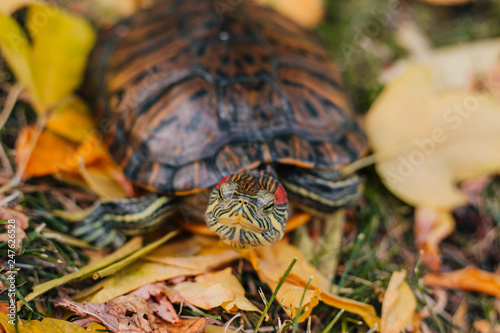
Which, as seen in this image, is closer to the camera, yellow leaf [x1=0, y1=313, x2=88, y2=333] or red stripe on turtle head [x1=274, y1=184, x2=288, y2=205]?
yellow leaf [x1=0, y1=313, x2=88, y2=333]

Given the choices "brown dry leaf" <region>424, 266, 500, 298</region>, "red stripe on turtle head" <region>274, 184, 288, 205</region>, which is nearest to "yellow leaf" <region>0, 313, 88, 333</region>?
"red stripe on turtle head" <region>274, 184, 288, 205</region>

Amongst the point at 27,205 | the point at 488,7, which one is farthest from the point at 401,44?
the point at 27,205

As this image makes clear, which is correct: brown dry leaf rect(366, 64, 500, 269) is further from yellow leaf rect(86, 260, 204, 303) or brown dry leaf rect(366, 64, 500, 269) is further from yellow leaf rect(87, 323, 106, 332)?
yellow leaf rect(87, 323, 106, 332)

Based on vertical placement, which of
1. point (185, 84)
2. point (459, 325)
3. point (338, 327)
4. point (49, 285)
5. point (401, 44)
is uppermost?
point (185, 84)

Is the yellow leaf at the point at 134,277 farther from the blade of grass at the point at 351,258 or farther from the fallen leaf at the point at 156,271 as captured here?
the blade of grass at the point at 351,258

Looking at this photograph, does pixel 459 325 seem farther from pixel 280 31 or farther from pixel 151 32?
pixel 151 32

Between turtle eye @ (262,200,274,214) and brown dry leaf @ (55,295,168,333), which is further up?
turtle eye @ (262,200,274,214)
